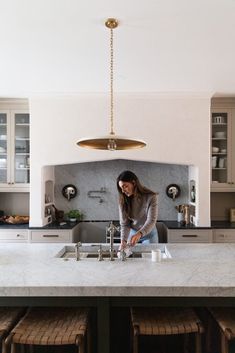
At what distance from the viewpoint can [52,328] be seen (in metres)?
1.65

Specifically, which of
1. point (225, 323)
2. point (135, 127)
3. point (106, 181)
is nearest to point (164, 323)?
point (225, 323)

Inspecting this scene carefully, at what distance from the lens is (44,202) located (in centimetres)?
393

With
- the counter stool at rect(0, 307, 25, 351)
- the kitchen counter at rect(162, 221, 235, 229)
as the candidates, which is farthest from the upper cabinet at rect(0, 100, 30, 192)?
the counter stool at rect(0, 307, 25, 351)

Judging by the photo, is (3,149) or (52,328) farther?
(3,149)

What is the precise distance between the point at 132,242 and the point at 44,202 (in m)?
1.92

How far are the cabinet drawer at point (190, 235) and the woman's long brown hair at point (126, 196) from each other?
3.60 feet

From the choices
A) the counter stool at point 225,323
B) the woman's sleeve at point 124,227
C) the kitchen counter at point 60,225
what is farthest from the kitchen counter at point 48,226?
the counter stool at point 225,323

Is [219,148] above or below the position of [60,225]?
above

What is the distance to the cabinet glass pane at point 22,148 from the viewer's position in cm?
414

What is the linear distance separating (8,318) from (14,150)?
2.80 metres

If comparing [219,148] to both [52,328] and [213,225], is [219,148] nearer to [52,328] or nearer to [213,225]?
[213,225]

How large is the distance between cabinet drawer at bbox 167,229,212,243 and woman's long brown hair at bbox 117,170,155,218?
1096 millimetres

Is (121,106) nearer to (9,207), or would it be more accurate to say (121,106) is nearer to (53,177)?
(53,177)

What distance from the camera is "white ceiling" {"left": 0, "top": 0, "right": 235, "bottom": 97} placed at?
6.54ft
